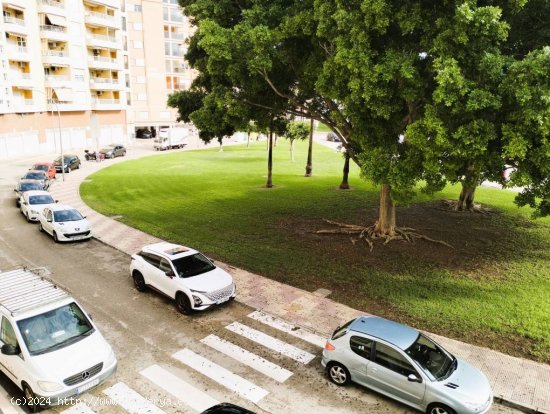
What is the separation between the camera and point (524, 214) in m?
25.0

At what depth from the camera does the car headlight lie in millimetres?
8625

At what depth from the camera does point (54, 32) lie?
51.7 m

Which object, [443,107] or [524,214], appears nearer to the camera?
[443,107]

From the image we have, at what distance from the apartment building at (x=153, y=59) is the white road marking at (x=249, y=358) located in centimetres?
6442

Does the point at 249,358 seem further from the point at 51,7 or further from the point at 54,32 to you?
the point at 51,7

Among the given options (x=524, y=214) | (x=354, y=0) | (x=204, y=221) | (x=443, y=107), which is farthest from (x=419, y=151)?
(x=524, y=214)

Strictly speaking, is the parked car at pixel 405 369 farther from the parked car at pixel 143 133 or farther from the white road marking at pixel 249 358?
the parked car at pixel 143 133

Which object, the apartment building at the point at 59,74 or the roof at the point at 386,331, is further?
the apartment building at the point at 59,74

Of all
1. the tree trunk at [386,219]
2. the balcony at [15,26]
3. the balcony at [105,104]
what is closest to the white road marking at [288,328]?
the tree trunk at [386,219]

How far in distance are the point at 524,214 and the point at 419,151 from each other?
50.8ft

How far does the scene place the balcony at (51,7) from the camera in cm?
5038

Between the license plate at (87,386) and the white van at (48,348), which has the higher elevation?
the white van at (48,348)

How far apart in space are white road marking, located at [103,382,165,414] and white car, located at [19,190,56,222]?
1519 centimetres

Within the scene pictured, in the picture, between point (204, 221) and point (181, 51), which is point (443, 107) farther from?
point (181, 51)
